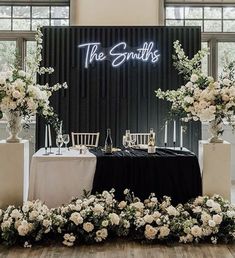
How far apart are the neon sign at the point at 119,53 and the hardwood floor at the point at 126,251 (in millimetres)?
4030

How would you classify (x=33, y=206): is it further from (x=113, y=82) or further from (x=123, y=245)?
(x=113, y=82)

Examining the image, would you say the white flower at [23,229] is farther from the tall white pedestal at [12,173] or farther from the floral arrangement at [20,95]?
the floral arrangement at [20,95]

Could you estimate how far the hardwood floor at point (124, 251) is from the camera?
12.5 ft

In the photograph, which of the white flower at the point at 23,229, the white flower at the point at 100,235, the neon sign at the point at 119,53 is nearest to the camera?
the white flower at the point at 23,229

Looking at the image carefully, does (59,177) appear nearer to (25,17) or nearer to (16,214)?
(16,214)

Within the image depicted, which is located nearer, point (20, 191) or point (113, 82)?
point (20, 191)

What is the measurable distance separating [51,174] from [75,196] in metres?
0.37

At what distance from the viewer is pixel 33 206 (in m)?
4.20

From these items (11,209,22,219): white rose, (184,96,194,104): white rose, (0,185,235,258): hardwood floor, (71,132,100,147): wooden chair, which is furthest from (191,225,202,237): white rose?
(71,132,100,147): wooden chair

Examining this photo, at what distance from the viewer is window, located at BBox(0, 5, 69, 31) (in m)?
7.80

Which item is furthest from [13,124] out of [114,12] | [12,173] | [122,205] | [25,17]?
[25,17]

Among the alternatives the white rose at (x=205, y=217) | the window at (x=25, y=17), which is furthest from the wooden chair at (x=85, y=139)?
the white rose at (x=205, y=217)

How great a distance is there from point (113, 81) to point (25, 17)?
2.17m

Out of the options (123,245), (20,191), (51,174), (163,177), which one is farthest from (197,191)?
(20,191)
